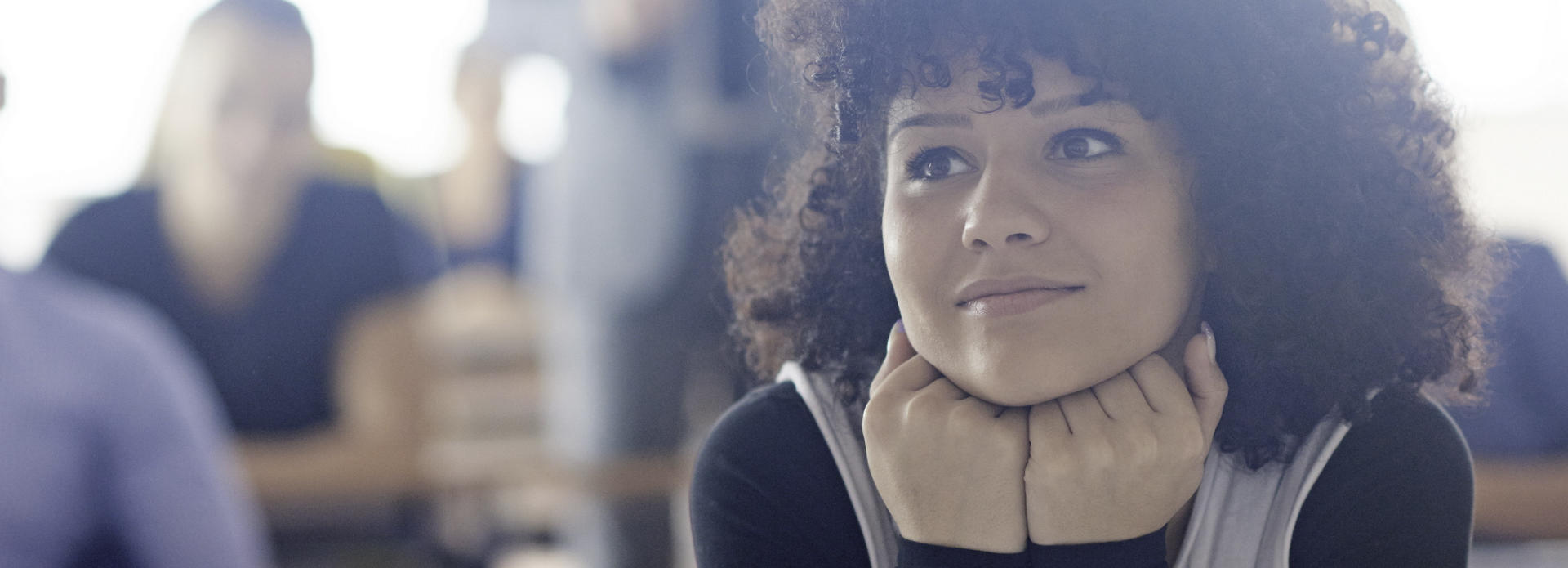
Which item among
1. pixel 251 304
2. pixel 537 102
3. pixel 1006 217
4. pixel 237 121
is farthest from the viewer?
pixel 251 304

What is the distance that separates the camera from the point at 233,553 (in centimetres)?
93

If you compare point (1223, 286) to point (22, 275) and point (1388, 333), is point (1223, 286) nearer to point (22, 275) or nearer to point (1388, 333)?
point (1388, 333)

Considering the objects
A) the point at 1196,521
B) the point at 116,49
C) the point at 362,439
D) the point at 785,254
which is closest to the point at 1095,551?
the point at 1196,521

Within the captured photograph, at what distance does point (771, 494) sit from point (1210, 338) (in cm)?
17

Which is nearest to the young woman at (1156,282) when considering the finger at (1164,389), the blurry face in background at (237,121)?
the finger at (1164,389)

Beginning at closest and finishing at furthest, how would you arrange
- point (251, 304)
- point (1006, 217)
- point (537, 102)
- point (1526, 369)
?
1. point (1006, 217)
2. point (1526, 369)
3. point (537, 102)
4. point (251, 304)

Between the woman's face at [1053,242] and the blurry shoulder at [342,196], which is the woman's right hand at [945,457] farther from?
the blurry shoulder at [342,196]

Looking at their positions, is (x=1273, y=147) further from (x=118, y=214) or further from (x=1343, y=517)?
(x=118, y=214)

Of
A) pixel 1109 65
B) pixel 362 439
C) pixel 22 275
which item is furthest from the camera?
pixel 362 439

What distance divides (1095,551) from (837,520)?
10 centimetres

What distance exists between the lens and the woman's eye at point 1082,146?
345 mm

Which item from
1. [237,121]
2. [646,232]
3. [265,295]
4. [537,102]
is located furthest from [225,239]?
[646,232]

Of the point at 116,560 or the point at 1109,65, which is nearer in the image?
the point at 1109,65

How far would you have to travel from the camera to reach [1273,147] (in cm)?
35
